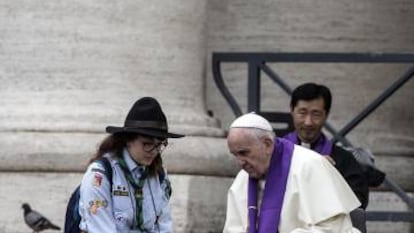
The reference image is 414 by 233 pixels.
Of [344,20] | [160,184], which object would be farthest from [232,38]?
[160,184]

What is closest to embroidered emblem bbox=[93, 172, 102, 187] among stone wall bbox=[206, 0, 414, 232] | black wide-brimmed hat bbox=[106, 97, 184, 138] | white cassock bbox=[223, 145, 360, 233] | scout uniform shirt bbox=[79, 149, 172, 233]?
scout uniform shirt bbox=[79, 149, 172, 233]

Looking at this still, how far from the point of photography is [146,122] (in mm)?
8438

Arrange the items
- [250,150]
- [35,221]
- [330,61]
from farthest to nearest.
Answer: [330,61]
[35,221]
[250,150]

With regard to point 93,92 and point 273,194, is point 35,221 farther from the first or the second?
point 273,194

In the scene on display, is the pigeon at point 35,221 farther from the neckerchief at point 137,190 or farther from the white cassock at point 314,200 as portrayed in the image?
the white cassock at point 314,200

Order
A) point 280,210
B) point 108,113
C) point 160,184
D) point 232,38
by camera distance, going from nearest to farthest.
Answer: point 280,210
point 160,184
point 108,113
point 232,38

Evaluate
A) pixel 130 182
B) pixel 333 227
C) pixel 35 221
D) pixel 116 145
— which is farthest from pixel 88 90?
pixel 333 227

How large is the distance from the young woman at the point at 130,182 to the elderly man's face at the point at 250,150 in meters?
0.53

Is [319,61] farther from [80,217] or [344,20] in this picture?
[80,217]

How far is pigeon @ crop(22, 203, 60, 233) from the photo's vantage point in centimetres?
1087

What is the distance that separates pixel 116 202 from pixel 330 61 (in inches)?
139

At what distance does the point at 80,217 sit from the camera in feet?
27.4

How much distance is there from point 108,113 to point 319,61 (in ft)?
4.55

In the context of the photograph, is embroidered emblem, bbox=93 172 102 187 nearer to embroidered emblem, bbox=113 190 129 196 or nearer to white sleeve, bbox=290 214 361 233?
embroidered emblem, bbox=113 190 129 196
